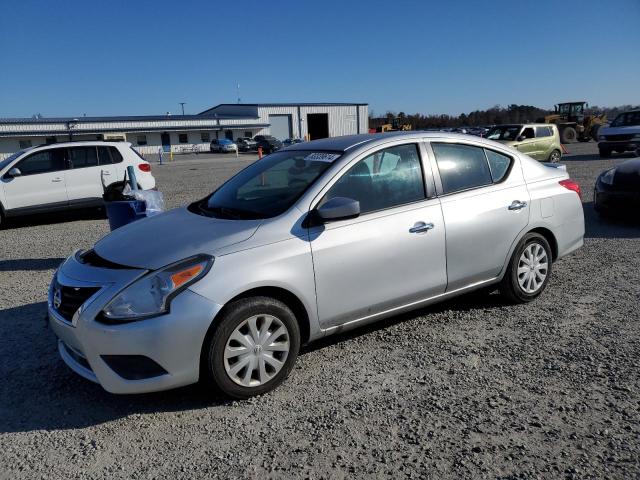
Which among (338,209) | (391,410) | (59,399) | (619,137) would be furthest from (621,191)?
(619,137)

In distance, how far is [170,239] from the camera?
362 centimetres

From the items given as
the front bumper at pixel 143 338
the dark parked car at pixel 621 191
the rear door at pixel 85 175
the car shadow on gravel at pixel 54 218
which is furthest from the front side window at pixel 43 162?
the dark parked car at pixel 621 191

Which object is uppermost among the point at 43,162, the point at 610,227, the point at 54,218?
the point at 43,162

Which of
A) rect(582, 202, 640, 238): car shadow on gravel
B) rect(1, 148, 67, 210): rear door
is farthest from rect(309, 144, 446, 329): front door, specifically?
rect(1, 148, 67, 210): rear door

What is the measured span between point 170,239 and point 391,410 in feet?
6.02

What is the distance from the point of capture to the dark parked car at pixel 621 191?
26.9 ft

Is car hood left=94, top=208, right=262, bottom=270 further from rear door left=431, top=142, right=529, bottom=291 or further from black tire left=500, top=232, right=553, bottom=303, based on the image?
black tire left=500, top=232, right=553, bottom=303

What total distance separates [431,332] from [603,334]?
1.35m

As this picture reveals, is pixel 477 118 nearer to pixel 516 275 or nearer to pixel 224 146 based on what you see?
pixel 224 146

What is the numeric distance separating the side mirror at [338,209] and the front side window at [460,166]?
1082 millimetres

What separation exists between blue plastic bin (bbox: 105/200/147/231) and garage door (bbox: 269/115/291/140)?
213ft

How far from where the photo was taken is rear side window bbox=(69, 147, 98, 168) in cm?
1106

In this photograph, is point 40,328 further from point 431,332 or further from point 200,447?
point 431,332

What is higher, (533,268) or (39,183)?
(39,183)
